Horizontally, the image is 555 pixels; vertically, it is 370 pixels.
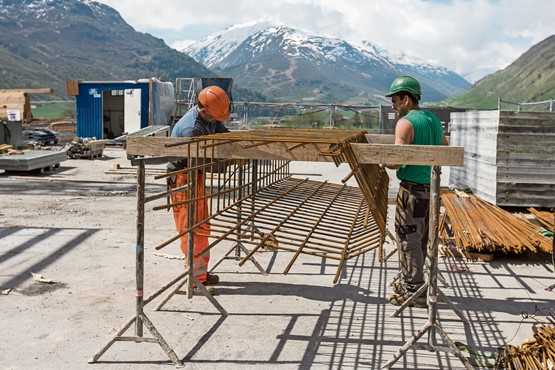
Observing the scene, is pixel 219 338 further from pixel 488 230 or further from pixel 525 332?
pixel 488 230

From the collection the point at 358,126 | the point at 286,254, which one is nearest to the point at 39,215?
the point at 286,254

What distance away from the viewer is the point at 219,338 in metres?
5.09

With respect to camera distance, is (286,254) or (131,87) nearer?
(286,254)

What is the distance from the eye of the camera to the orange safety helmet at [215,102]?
6.14 meters

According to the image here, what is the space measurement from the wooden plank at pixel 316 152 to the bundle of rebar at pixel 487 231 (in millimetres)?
3613

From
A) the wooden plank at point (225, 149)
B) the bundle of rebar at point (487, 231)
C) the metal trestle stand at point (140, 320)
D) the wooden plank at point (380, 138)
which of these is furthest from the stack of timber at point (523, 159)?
the metal trestle stand at point (140, 320)

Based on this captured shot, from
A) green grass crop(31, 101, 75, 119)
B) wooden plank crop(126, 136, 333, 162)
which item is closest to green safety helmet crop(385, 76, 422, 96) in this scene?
wooden plank crop(126, 136, 333, 162)

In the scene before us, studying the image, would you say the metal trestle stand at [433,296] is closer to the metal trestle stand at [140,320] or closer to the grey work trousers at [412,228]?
the grey work trousers at [412,228]

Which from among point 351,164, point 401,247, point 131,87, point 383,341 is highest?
point 131,87

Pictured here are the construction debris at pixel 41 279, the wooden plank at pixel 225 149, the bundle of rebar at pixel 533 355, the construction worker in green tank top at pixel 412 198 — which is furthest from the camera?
the construction debris at pixel 41 279

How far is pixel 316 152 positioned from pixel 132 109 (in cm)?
2450

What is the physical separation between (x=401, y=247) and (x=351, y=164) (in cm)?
185

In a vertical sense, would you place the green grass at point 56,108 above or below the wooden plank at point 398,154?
above

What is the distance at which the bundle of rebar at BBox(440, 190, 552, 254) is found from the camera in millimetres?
7637
